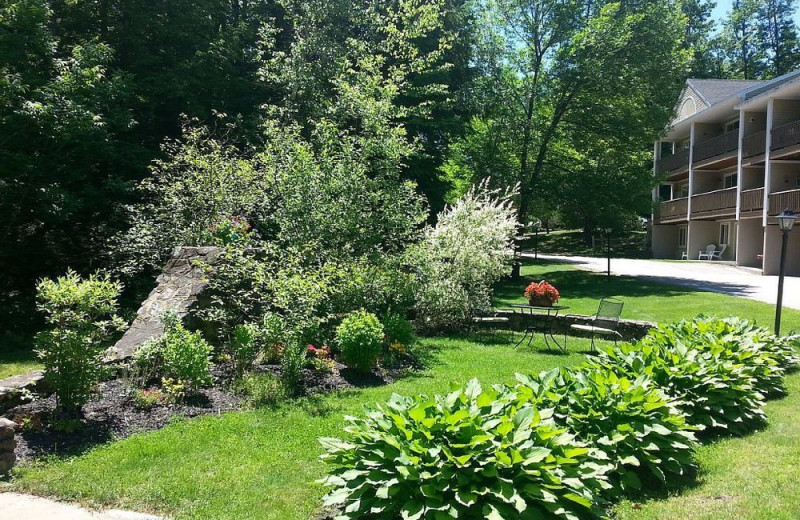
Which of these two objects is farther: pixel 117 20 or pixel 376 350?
pixel 117 20

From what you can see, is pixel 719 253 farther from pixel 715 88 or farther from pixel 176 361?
pixel 176 361

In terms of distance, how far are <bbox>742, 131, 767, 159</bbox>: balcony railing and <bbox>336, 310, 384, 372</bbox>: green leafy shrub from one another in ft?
73.9

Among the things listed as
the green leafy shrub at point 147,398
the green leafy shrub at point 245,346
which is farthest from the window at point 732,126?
the green leafy shrub at point 147,398

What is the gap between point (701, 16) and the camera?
1805 inches

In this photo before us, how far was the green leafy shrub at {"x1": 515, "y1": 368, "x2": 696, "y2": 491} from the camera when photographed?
3842mm

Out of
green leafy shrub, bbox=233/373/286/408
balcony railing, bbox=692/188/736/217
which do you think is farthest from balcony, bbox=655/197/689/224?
green leafy shrub, bbox=233/373/286/408

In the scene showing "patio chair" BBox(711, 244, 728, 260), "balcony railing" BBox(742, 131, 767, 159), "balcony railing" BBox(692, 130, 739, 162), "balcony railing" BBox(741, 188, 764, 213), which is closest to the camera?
"balcony railing" BBox(741, 188, 764, 213)

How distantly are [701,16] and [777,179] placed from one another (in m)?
30.8

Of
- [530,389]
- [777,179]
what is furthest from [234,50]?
[777,179]

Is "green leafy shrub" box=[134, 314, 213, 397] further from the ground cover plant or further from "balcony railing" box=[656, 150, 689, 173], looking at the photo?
"balcony railing" box=[656, 150, 689, 173]

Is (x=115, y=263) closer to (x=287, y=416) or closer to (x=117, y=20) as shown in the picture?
(x=287, y=416)

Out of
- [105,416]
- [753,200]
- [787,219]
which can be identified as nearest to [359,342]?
[105,416]

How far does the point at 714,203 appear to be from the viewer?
2697 cm

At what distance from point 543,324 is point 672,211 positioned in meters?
24.4
